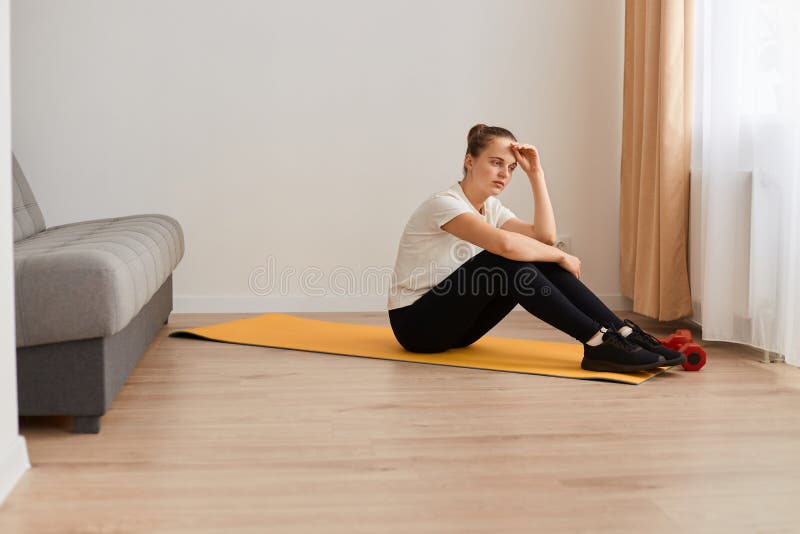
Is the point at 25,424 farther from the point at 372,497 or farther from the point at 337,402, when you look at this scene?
the point at 372,497

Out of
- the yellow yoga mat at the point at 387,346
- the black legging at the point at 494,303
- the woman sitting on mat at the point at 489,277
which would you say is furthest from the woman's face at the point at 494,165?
the yellow yoga mat at the point at 387,346

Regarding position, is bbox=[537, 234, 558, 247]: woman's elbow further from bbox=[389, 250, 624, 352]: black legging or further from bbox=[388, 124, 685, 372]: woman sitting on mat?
bbox=[389, 250, 624, 352]: black legging

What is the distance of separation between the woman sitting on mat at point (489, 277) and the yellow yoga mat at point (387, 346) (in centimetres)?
6

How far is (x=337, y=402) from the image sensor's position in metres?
2.45

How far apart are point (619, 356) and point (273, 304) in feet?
6.05

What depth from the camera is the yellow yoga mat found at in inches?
113

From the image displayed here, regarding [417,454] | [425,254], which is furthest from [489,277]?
[417,454]

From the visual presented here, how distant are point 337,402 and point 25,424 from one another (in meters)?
0.76

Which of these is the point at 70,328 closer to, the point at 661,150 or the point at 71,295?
the point at 71,295

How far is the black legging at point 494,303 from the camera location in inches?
108

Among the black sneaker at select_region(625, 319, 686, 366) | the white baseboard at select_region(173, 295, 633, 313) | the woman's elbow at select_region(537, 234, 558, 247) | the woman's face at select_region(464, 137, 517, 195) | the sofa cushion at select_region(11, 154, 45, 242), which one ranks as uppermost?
the woman's face at select_region(464, 137, 517, 195)

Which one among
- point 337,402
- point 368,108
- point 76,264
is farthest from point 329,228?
point 76,264

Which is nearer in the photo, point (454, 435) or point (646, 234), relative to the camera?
point (454, 435)

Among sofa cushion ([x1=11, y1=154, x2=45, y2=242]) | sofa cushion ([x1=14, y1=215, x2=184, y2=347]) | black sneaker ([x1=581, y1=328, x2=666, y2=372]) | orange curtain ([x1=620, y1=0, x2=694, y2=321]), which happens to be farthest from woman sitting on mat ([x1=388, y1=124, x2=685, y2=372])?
sofa cushion ([x1=11, y1=154, x2=45, y2=242])
